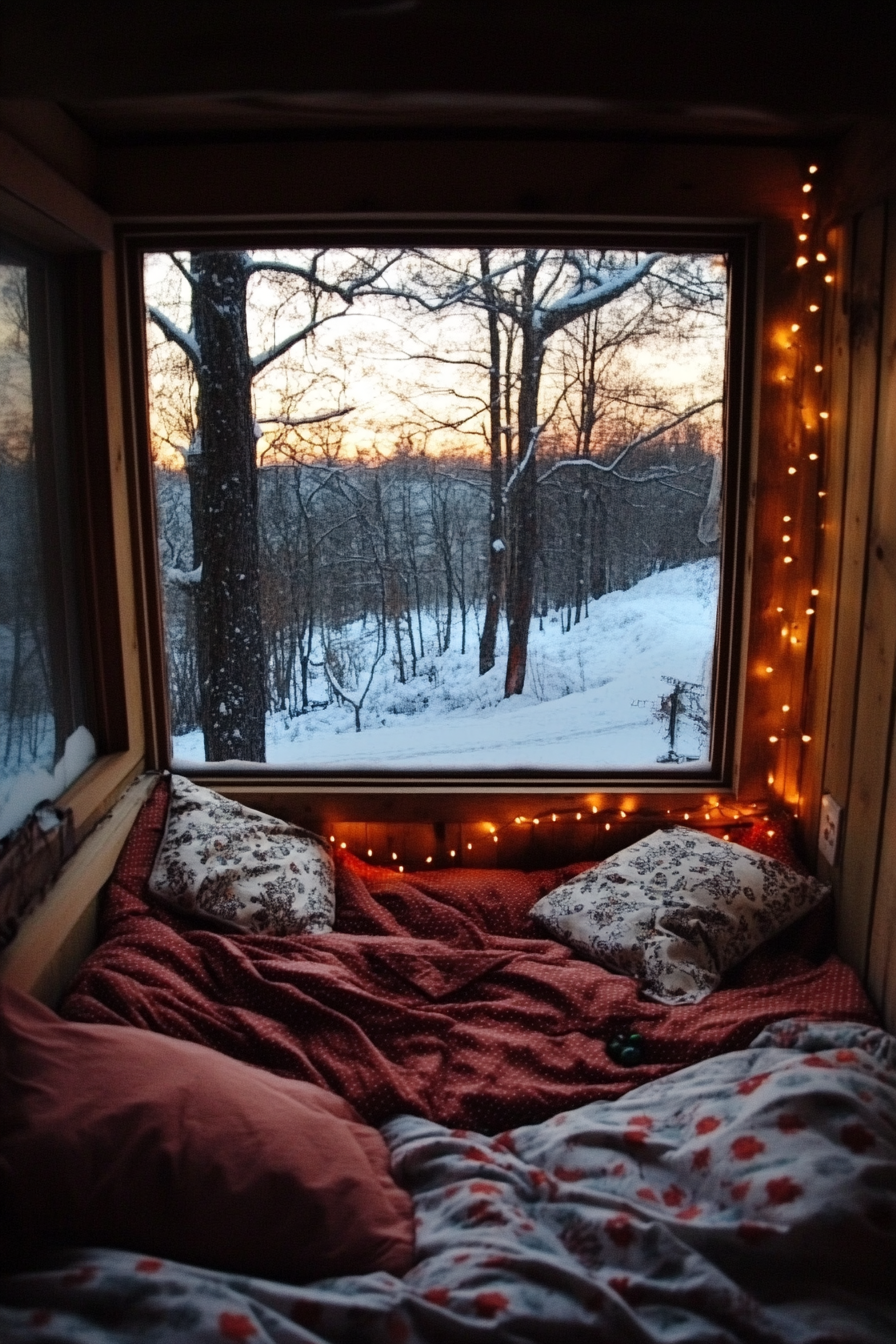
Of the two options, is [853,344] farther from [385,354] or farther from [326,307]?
[326,307]

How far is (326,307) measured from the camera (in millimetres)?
2396

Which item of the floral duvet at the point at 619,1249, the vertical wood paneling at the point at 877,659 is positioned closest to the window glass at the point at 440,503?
the vertical wood paneling at the point at 877,659

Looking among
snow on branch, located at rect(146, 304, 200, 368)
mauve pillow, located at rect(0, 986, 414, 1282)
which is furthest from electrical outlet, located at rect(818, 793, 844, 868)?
snow on branch, located at rect(146, 304, 200, 368)

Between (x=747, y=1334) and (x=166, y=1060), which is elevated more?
(x=166, y=1060)

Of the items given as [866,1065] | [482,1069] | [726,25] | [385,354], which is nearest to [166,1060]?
[482,1069]

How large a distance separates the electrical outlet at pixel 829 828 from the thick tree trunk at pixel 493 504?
0.87 m

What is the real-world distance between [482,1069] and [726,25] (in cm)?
158

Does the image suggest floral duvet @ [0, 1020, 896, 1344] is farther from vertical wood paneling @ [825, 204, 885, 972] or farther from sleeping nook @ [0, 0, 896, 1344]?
vertical wood paneling @ [825, 204, 885, 972]

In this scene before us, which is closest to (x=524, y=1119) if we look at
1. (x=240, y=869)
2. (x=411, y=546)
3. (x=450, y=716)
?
(x=240, y=869)

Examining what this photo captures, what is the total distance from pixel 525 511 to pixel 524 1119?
141 cm

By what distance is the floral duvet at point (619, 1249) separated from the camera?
114cm

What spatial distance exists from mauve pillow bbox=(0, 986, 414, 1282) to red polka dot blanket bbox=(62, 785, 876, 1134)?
285 mm

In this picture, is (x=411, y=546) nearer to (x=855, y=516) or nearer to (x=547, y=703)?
(x=547, y=703)

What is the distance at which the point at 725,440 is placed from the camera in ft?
8.04
